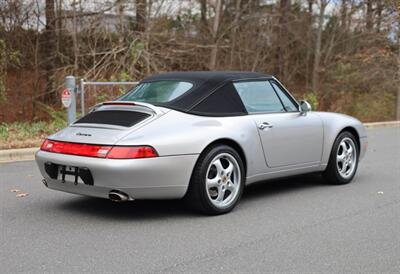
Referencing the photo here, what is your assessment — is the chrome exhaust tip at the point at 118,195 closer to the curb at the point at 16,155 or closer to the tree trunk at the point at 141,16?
the curb at the point at 16,155

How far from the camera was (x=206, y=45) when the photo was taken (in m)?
21.2

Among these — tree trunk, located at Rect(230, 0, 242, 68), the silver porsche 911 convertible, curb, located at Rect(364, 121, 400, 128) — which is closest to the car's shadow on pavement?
the silver porsche 911 convertible

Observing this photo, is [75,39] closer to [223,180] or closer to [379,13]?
[379,13]

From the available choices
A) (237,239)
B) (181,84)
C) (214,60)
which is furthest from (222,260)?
(214,60)

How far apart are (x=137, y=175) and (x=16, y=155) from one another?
217 inches

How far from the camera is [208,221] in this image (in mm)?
5352

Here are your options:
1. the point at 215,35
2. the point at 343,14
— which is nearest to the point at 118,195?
the point at 215,35

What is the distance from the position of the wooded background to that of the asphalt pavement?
10600 mm

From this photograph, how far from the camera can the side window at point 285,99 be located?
6594mm

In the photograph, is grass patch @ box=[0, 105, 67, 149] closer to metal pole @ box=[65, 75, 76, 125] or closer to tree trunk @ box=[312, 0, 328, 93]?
metal pole @ box=[65, 75, 76, 125]

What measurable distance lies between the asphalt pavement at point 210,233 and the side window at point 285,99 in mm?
1016

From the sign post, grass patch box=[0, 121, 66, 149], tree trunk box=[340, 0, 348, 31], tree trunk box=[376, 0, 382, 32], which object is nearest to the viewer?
grass patch box=[0, 121, 66, 149]

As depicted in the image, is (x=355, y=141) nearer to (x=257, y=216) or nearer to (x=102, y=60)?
(x=257, y=216)

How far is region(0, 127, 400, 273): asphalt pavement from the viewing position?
416 centimetres
